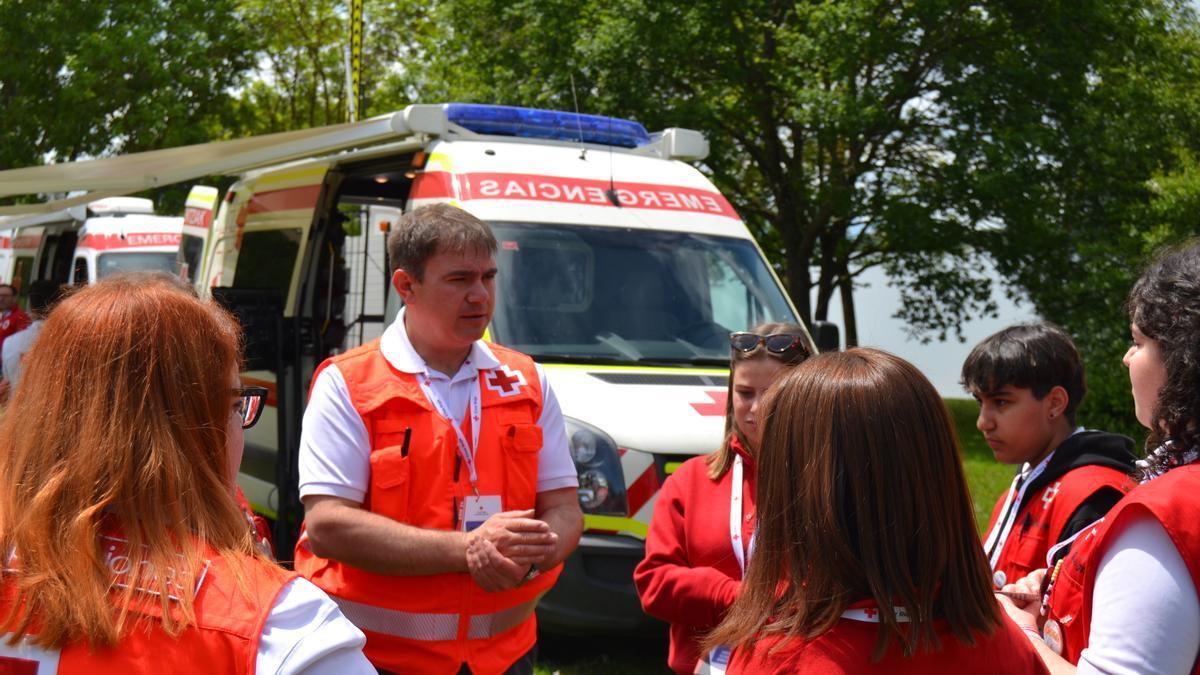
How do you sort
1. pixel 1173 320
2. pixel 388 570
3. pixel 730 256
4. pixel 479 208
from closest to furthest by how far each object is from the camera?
pixel 1173 320 → pixel 388 570 → pixel 479 208 → pixel 730 256

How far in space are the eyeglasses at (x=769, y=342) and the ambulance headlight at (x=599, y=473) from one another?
2.07 metres

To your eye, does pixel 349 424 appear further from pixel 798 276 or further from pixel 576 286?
pixel 798 276

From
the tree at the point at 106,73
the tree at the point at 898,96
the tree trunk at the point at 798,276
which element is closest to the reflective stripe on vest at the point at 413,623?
the tree at the point at 898,96

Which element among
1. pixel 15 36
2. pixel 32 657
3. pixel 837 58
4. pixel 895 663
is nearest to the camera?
pixel 32 657

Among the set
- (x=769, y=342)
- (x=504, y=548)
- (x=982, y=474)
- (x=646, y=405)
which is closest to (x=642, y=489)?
(x=646, y=405)

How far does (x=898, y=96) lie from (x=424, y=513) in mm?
14907

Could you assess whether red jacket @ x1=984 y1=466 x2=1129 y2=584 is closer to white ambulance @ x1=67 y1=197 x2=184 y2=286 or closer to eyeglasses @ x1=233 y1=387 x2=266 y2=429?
eyeglasses @ x1=233 y1=387 x2=266 y2=429

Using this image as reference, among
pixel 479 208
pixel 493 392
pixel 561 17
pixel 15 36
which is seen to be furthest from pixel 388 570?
pixel 15 36

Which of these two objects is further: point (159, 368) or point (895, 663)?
point (895, 663)

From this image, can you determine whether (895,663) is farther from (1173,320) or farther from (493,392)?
(493,392)

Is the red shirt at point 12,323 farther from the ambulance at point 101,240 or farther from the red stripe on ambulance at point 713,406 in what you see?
the red stripe on ambulance at point 713,406

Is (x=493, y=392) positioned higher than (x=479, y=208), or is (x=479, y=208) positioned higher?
(x=479, y=208)

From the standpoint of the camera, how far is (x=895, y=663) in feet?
6.16

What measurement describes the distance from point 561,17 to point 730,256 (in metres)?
11.8
